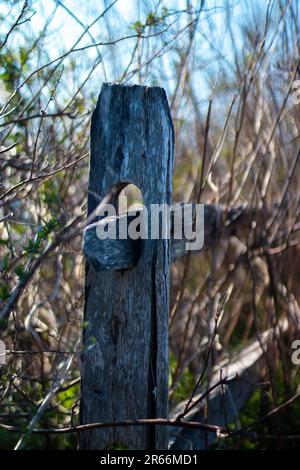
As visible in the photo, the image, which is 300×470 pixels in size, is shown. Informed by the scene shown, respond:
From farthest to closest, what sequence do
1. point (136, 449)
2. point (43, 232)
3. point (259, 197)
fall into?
point (259, 197), point (136, 449), point (43, 232)

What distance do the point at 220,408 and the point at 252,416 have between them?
753 mm

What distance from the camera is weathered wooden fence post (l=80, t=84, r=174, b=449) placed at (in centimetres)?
235

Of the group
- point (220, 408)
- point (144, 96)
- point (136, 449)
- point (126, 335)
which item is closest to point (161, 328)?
point (126, 335)

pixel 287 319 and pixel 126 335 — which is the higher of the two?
pixel 287 319

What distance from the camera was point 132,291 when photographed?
2375 millimetres

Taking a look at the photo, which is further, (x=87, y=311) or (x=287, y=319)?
(x=287, y=319)

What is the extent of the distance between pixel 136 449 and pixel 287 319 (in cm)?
199

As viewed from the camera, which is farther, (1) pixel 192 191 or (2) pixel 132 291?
(1) pixel 192 191

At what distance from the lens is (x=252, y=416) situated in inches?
163

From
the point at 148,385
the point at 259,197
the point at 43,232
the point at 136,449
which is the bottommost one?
the point at 136,449

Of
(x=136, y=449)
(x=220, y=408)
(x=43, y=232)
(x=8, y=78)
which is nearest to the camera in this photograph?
(x=43, y=232)

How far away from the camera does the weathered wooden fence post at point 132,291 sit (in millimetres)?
2354

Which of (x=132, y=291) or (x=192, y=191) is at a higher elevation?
(x=192, y=191)

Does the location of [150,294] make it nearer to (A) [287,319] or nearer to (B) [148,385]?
(B) [148,385]
